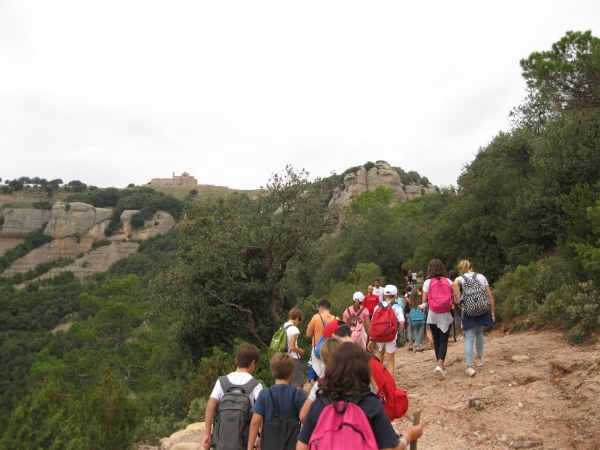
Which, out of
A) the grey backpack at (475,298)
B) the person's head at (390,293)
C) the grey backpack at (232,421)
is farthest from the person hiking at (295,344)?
the grey backpack at (475,298)

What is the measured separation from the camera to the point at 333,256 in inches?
1215

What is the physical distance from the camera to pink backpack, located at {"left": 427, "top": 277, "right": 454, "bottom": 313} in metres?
6.96

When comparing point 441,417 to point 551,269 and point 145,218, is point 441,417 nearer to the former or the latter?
point 551,269

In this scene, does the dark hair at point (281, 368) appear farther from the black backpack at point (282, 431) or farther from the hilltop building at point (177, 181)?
the hilltop building at point (177, 181)

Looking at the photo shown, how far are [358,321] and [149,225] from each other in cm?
9214

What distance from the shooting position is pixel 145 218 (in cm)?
9538

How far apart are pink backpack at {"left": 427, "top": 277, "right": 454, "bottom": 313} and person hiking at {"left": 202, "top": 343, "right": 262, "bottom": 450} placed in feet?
11.8

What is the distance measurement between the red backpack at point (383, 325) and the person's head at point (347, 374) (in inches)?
175

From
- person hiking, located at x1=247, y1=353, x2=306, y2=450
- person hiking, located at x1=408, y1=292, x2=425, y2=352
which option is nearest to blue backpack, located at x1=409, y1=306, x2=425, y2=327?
person hiking, located at x1=408, y1=292, x2=425, y2=352

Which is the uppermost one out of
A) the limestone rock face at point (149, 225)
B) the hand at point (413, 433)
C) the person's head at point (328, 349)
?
the limestone rock face at point (149, 225)

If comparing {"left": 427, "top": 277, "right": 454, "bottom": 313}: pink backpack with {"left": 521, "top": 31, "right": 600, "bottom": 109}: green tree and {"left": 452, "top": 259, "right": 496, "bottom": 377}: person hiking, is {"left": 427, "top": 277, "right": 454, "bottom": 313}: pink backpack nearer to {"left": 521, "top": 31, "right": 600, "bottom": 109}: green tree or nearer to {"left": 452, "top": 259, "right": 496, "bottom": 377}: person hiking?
{"left": 452, "top": 259, "right": 496, "bottom": 377}: person hiking

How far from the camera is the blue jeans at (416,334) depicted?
1108 cm

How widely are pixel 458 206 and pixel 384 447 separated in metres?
19.3

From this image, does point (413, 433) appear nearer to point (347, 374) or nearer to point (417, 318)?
point (347, 374)
